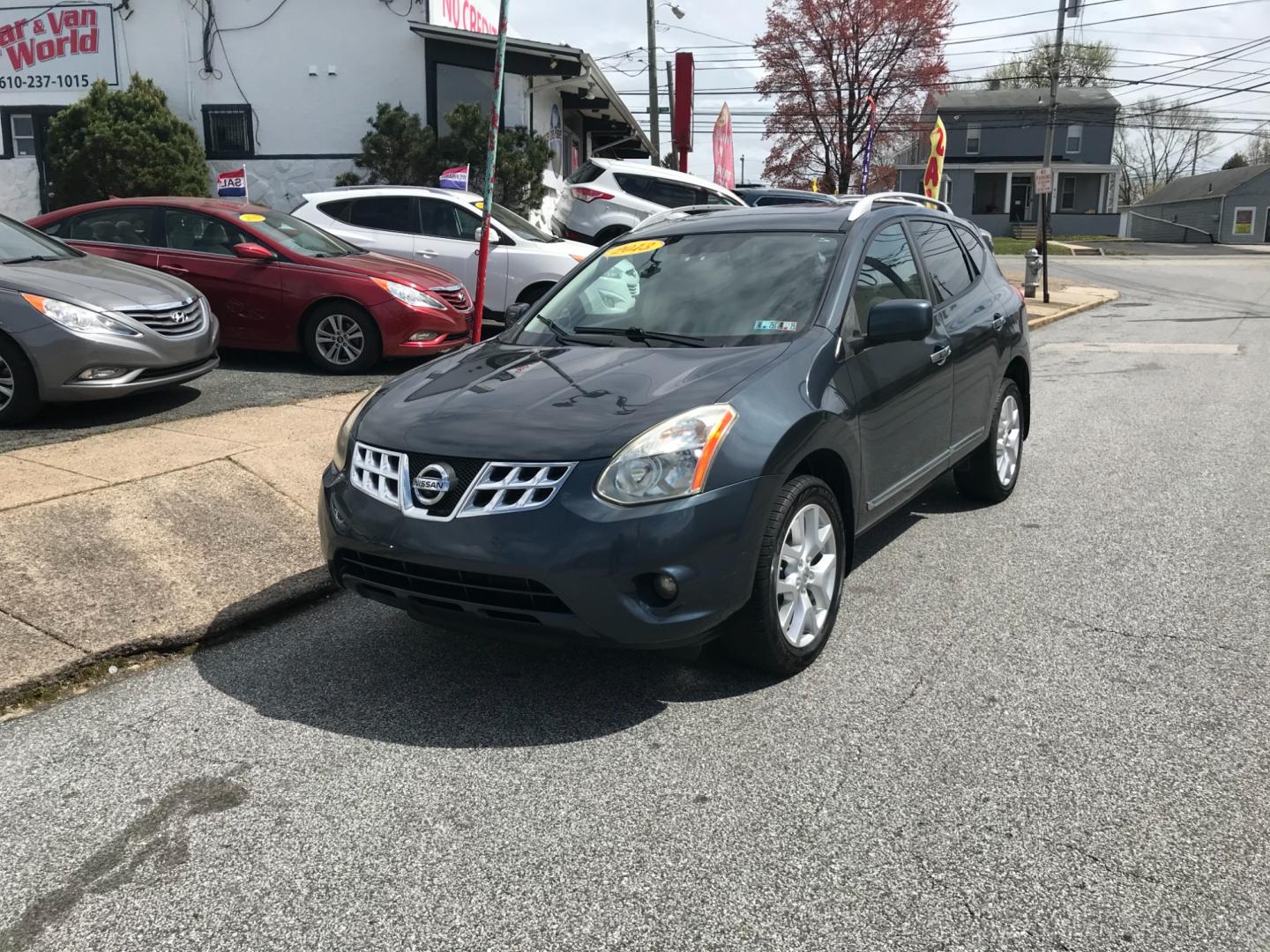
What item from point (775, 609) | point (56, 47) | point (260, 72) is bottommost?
point (775, 609)

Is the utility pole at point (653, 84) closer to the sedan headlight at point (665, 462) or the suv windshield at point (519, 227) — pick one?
the suv windshield at point (519, 227)

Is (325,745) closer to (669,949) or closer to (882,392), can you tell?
(669,949)

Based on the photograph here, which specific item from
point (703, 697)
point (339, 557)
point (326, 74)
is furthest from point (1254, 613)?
point (326, 74)

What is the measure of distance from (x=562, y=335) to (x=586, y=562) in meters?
1.65

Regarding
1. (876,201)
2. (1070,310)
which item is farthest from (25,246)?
(1070,310)

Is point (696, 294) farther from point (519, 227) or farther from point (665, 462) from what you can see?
point (519, 227)

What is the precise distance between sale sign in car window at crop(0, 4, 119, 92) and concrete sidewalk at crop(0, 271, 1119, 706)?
584 inches

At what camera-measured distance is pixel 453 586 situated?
11.7 feet

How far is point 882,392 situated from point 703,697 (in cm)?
154

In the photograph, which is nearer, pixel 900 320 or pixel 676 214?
pixel 900 320

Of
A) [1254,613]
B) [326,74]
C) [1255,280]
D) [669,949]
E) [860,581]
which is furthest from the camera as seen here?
[1255,280]

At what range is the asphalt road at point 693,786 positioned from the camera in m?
2.64

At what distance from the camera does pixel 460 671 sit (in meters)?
4.12

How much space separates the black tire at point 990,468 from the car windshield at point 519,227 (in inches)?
265
